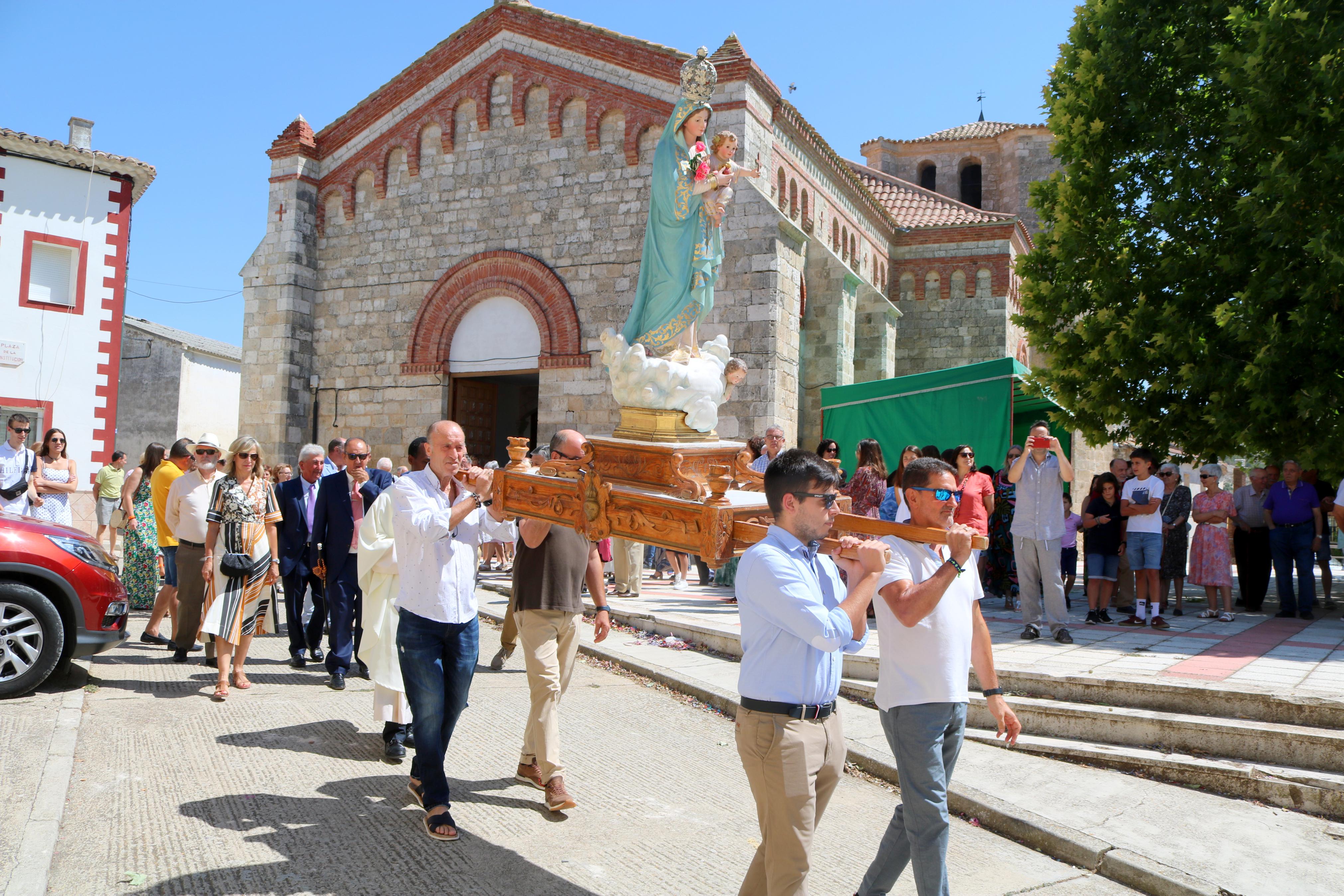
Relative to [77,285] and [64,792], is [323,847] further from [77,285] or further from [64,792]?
[77,285]

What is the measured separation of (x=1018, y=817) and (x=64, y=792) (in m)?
4.87

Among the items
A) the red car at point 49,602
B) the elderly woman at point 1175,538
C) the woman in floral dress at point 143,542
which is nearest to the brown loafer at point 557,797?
the red car at point 49,602

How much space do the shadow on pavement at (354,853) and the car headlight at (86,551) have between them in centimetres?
312

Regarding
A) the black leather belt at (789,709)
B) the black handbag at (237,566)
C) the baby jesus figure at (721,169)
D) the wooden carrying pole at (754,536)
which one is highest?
the baby jesus figure at (721,169)

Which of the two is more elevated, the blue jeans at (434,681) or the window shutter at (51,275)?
the window shutter at (51,275)

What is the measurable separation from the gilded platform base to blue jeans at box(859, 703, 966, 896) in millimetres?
2092

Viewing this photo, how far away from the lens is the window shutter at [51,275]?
1991 cm

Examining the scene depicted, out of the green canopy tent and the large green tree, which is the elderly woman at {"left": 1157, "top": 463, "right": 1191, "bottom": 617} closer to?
the large green tree

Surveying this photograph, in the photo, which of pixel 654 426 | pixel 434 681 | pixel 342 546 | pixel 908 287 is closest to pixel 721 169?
pixel 654 426

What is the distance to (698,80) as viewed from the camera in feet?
18.5

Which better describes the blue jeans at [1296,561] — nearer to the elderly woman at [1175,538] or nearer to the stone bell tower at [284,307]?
the elderly woman at [1175,538]

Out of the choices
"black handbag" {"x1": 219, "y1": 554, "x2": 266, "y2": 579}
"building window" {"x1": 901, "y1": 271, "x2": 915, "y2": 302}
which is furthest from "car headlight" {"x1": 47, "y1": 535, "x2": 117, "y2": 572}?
"building window" {"x1": 901, "y1": 271, "x2": 915, "y2": 302}

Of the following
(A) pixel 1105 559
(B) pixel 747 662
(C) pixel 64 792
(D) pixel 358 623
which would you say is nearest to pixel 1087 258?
(A) pixel 1105 559

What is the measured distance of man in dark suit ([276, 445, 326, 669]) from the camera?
7.78 metres
